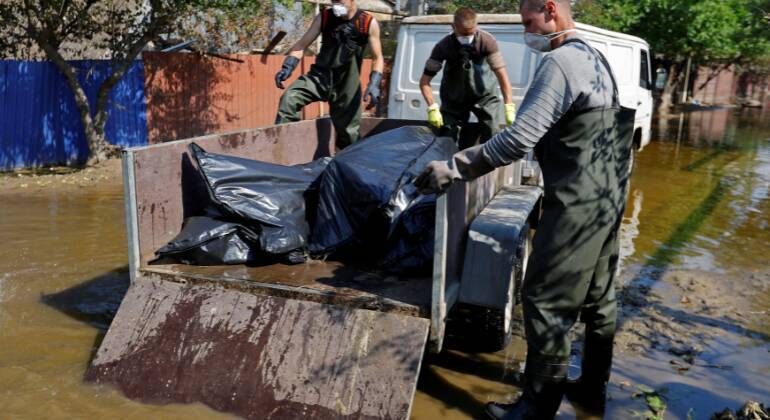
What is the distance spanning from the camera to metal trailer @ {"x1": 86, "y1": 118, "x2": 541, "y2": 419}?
2852 mm

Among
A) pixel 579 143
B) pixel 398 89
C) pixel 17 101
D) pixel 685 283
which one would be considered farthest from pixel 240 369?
pixel 17 101

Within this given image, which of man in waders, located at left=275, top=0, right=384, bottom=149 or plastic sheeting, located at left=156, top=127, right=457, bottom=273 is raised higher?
man in waders, located at left=275, top=0, right=384, bottom=149

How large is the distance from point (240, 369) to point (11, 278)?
2.69 metres

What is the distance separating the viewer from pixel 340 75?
5.36 metres

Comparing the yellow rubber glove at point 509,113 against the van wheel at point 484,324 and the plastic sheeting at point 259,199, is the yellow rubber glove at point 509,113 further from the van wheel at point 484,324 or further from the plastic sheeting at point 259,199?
the plastic sheeting at point 259,199

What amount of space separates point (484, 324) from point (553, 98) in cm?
142

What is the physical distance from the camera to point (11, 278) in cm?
479

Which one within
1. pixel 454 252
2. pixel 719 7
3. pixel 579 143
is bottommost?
pixel 454 252

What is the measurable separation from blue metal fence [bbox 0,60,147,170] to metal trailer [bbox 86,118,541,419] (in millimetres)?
6676

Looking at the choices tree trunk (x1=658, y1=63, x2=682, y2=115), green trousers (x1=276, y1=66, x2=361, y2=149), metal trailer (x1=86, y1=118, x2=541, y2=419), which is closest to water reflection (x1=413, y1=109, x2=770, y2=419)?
metal trailer (x1=86, y1=118, x2=541, y2=419)

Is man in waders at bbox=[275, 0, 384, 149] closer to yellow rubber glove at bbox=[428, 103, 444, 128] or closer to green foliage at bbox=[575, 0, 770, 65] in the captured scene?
yellow rubber glove at bbox=[428, 103, 444, 128]

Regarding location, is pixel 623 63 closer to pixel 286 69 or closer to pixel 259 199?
pixel 286 69

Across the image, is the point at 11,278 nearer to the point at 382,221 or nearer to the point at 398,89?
the point at 382,221

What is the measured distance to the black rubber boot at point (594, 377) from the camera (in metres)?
3.31
